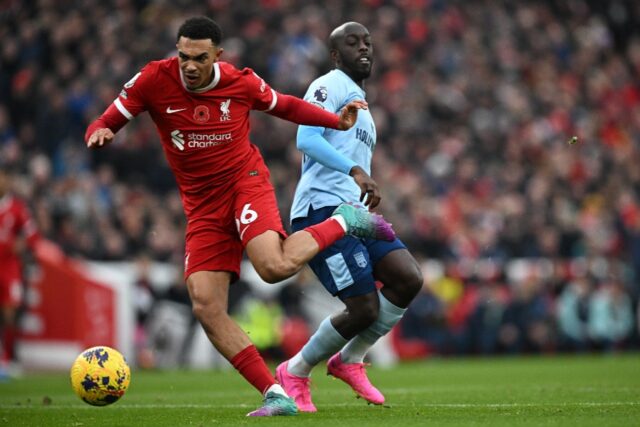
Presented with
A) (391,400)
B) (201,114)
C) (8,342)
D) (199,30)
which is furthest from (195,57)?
(8,342)

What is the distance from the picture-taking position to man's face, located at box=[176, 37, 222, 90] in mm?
7215

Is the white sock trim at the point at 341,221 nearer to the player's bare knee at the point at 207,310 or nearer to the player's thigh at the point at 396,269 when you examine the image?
the player's thigh at the point at 396,269

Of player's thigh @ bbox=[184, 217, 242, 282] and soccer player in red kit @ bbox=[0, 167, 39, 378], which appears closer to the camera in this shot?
player's thigh @ bbox=[184, 217, 242, 282]

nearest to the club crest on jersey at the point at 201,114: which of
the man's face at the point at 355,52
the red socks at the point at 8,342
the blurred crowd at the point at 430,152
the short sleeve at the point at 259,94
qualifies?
the short sleeve at the point at 259,94

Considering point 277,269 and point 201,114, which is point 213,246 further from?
point 201,114

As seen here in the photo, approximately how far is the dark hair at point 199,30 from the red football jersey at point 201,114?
249 mm

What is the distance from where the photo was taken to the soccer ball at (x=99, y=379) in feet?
24.4

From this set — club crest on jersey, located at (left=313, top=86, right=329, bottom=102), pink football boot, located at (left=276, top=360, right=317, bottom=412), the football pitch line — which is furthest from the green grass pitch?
club crest on jersey, located at (left=313, top=86, right=329, bottom=102)

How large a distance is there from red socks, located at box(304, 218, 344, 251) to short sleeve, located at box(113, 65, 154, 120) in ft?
4.48

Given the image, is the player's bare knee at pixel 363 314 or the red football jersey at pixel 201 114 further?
the player's bare knee at pixel 363 314

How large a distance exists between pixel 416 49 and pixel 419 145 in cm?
301

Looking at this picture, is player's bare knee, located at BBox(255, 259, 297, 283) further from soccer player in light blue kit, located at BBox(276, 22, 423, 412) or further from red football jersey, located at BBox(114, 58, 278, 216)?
soccer player in light blue kit, located at BBox(276, 22, 423, 412)

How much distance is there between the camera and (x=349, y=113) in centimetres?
751

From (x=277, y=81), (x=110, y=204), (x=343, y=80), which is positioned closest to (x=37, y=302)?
(x=110, y=204)
